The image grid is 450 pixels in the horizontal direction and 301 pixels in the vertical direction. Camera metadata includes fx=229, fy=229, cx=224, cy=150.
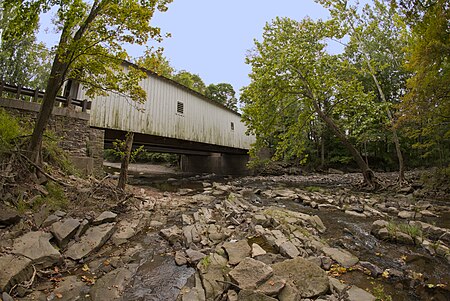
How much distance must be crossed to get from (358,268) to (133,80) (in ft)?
23.7

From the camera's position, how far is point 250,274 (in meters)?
2.57

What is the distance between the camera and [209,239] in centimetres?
441

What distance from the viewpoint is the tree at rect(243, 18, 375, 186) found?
10.9 m

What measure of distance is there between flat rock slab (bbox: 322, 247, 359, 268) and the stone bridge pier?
2083 centimetres

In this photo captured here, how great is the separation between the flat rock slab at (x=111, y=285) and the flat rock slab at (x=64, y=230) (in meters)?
1.19

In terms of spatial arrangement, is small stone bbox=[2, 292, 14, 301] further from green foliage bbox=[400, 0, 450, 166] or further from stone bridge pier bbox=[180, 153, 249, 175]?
stone bridge pier bbox=[180, 153, 249, 175]

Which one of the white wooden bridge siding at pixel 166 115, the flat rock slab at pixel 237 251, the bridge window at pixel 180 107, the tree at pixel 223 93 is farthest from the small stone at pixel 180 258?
the tree at pixel 223 93

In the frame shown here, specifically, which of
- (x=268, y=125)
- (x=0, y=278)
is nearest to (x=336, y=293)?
(x=0, y=278)

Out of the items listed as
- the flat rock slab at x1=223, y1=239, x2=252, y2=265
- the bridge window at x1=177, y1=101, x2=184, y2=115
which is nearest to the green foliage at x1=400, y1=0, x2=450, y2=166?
the flat rock slab at x1=223, y1=239, x2=252, y2=265

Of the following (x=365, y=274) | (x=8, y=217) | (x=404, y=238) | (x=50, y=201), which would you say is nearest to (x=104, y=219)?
(x=50, y=201)

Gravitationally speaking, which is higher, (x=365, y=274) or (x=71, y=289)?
(x=365, y=274)

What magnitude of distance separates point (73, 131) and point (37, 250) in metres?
6.91

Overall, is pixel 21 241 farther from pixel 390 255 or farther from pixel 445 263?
pixel 445 263

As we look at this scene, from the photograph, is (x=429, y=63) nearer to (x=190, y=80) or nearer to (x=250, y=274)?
(x=250, y=274)
